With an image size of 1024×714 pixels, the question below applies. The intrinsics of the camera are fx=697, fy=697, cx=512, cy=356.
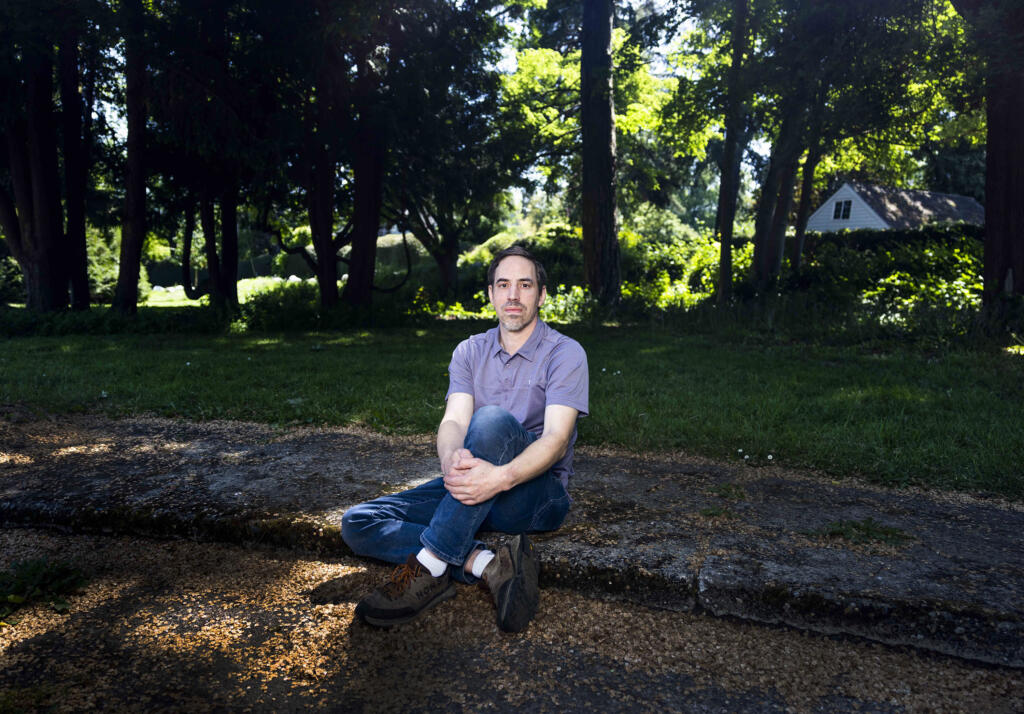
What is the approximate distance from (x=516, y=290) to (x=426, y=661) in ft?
5.04

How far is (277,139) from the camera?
12.0 m

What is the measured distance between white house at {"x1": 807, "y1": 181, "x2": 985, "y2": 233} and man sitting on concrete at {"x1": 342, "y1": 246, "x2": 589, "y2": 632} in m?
37.6

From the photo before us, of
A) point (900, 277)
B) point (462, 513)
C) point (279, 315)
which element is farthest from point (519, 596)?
point (900, 277)

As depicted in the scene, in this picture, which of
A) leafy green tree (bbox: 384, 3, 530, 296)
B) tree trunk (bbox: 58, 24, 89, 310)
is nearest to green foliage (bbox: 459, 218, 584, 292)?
leafy green tree (bbox: 384, 3, 530, 296)

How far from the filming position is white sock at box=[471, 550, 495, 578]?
284 cm

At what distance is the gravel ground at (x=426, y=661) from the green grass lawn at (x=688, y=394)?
2.04 metres

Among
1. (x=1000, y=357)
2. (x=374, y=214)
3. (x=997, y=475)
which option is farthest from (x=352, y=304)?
(x=997, y=475)

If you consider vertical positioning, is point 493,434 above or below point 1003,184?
below

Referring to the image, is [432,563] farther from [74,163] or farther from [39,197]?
[74,163]

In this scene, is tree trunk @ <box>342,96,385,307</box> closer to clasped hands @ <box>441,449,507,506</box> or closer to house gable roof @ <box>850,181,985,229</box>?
clasped hands @ <box>441,449,507,506</box>

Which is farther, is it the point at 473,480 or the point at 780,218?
the point at 780,218

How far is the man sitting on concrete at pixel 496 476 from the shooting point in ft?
8.87

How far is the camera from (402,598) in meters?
2.65

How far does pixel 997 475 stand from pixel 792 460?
111 cm
